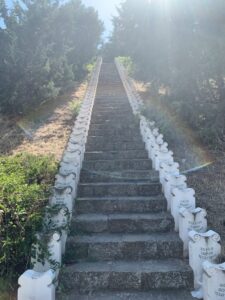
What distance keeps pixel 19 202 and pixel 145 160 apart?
138 inches

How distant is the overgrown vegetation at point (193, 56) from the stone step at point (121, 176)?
2.50m

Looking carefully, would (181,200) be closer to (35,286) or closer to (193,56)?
(35,286)

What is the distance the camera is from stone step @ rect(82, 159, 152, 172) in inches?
305

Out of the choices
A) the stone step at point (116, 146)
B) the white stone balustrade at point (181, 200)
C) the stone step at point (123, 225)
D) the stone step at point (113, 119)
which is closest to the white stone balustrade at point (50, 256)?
the stone step at point (123, 225)

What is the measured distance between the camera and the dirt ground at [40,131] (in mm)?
9977

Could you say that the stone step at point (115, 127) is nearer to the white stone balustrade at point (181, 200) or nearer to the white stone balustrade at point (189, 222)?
the white stone balustrade at point (181, 200)

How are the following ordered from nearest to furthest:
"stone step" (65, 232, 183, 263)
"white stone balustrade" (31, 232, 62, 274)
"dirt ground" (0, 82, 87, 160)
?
"white stone balustrade" (31, 232, 62, 274), "stone step" (65, 232, 183, 263), "dirt ground" (0, 82, 87, 160)

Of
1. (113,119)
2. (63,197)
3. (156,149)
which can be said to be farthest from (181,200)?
(113,119)

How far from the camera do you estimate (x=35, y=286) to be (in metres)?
4.31

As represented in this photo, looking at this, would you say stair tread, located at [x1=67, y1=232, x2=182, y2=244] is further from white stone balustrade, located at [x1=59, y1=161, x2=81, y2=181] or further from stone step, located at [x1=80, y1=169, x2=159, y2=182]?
stone step, located at [x1=80, y1=169, x2=159, y2=182]

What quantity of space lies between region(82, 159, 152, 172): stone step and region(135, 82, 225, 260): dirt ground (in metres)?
0.87

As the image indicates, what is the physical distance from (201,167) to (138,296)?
4075 millimetres

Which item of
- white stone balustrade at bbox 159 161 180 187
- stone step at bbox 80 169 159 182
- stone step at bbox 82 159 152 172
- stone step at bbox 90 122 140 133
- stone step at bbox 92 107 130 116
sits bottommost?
stone step at bbox 80 169 159 182

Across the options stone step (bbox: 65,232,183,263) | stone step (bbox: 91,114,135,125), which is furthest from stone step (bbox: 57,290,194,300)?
stone step (bbox: 91,114,135,125)
